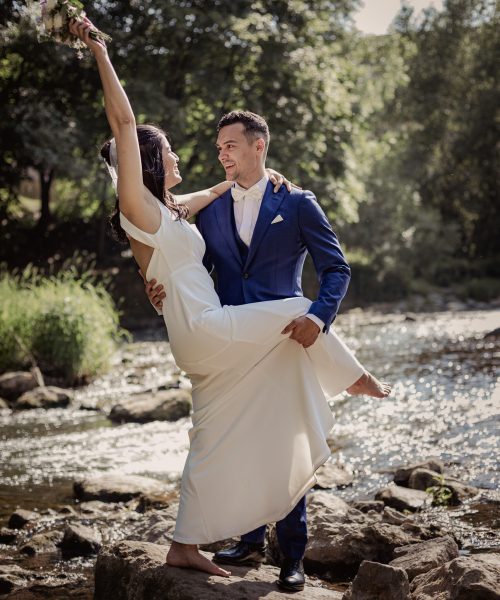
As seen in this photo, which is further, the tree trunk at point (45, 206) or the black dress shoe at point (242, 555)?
the tree trunk at point (45, 206)

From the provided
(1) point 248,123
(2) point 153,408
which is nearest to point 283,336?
(1) point 248,123

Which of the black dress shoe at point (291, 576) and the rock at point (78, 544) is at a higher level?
the black dress shoe at point (291, 576)

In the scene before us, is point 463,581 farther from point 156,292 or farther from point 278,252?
point 156,292

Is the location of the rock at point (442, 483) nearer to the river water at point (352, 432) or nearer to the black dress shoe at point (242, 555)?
Answer: the river water at point (352, 432)

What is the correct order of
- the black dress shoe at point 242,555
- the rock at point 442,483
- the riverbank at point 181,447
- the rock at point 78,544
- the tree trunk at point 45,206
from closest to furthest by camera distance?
the black dress shoe at point 242,555 < the rock at point 78,544 < the riverbank at point 181,447 < the rock at point 442,483 < the tree trunk at point 45,206

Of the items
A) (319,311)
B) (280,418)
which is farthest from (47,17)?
(280,418)

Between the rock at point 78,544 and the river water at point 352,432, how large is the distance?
146 cm

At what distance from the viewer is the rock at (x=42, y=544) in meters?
6.62

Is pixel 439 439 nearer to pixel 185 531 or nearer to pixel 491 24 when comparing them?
pixel 185 531

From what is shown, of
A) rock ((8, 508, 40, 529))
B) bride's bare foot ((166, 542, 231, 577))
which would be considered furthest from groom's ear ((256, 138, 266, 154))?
rock ((8, 508, 40, 529))

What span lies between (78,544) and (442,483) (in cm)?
324

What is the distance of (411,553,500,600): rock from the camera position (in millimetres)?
4129

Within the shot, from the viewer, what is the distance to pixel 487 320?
937 inches

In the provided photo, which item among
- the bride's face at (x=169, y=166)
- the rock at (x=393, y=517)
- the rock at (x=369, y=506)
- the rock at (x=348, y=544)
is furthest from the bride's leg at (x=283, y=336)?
the rock at (x=369, y=506)
